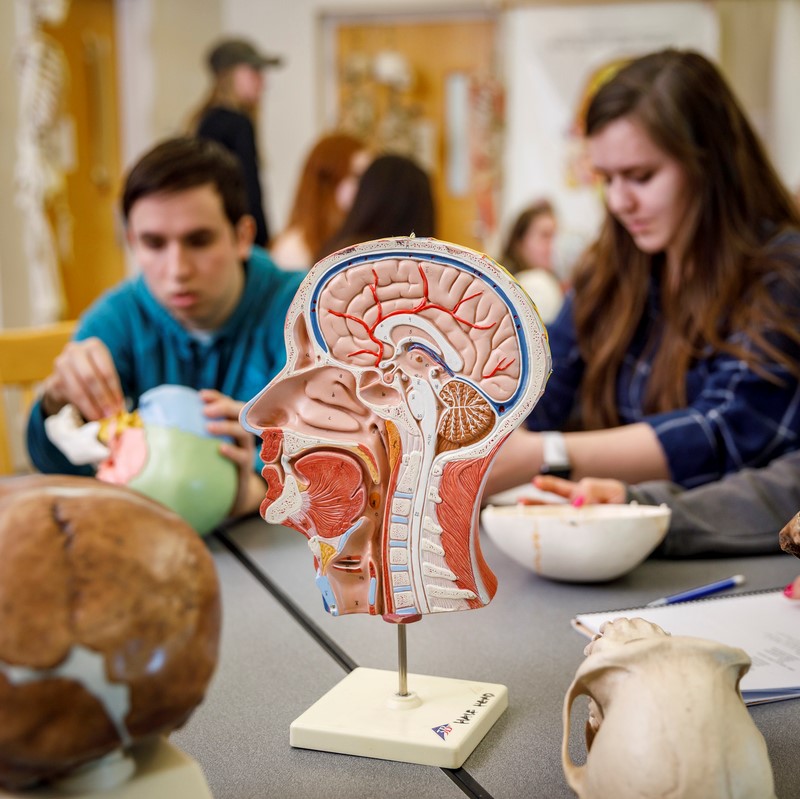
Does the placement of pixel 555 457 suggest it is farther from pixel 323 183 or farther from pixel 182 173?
pixel 323 183

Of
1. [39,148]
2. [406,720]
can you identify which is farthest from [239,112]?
[406,720]

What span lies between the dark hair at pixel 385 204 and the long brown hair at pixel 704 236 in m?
1.05

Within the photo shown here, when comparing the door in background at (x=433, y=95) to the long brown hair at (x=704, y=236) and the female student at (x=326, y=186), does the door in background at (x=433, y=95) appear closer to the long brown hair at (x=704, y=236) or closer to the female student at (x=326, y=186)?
the female student at (x=326, y=186)

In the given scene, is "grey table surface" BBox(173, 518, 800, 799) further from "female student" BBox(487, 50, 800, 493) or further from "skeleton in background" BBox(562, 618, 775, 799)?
"female student" BBox(487, 50, 800, 493)

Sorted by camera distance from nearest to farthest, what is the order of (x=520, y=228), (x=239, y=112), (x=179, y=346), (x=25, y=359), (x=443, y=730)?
1. (x=443, y=730)
2. (x=179, y=346)
3. (x=25, y=359)
4. (x=239, y=112)
5. (x=520, y=228)

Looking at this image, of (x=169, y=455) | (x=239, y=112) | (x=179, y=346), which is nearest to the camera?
(x=169, y=455)

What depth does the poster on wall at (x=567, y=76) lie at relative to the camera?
14.6ft

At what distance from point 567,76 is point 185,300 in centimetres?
339

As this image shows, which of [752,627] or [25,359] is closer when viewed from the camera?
[752,627]

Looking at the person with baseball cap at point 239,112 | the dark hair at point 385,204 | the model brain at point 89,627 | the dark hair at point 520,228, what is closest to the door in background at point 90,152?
the person with baseball cap at point 239,112

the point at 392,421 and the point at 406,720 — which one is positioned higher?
the point at 392,421

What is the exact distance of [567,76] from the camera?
4574 mm

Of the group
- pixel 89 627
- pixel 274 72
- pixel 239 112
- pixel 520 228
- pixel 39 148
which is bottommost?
pixel 89 627

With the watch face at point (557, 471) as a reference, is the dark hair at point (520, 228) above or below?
above
